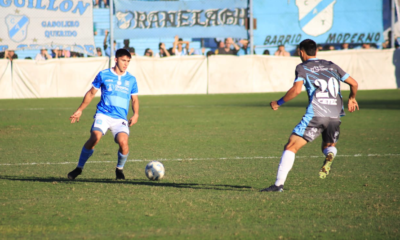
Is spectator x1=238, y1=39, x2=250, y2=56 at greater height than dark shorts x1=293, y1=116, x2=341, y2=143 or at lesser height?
greater

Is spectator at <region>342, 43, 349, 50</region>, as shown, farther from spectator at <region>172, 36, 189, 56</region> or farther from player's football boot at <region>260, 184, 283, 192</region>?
player's football boot at <region>260, 184, 283, 192</region>

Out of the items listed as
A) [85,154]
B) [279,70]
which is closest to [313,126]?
[85,154]

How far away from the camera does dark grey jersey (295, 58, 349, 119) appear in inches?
236

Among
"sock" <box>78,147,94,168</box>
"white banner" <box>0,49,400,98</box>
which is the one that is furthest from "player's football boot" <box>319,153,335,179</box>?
"white banner" <box>0,49,400,98</box>

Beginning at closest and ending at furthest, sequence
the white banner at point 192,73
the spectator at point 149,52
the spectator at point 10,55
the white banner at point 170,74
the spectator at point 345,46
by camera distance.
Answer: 1. the white banner at point 192,73
2. the white banner at point 170,74
3. the spectator at point 10,55
4. the spectator at point 149,52
5. the spectator at point 345,46

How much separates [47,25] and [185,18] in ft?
21.0

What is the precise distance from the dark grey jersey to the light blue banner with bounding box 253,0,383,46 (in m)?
20.6

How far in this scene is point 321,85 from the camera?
6004mm

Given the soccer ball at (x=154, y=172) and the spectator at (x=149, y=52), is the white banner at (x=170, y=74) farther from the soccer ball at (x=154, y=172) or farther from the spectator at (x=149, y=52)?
the soccer ball at (x=154, y=172)

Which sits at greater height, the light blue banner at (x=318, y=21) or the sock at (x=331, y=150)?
the light blue banner at (x=318, y=21)

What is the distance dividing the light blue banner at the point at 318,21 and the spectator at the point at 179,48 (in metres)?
3.43

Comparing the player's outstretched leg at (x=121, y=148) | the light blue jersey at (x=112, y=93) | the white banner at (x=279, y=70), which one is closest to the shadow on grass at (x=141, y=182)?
the player's outstretched leg at (x=121, y=148)

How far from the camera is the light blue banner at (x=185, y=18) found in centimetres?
2550

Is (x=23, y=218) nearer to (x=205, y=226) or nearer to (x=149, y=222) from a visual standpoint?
(x=149, y=222)
